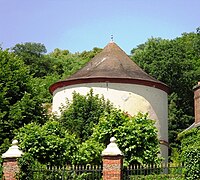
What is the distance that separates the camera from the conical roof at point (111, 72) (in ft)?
91.8

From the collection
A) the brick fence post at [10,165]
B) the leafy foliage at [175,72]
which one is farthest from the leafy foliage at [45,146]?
the leafy foliage at [175,72]

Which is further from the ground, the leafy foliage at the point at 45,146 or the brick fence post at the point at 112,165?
the leafy foliage at the point at 45,146

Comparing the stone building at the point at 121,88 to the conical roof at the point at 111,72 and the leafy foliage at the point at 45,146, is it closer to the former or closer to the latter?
the conical roof at the point at 111,72

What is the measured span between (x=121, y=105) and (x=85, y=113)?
95.1 inches

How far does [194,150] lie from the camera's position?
14570 mm

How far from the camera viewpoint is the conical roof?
2798 centimetres

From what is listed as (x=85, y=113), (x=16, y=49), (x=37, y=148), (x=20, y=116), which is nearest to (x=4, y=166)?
(x=37, y=148)

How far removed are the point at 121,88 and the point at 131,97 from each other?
759 mm

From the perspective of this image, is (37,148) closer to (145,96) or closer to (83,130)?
(83,130)

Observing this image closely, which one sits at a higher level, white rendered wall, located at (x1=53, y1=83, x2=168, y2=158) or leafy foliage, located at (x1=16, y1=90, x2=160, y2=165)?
white rendered wall, located at (x1=53, y1=83, x2=168, y2=158)

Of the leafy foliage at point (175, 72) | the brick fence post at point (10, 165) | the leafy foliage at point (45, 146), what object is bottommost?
the brick fence post at point (10, 165)

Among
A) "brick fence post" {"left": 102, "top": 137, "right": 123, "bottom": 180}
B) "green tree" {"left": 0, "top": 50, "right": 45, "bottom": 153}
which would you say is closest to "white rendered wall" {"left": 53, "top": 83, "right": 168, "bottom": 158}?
"green tree" {"left": 0, "top": 50, "right": 45, "bottom": 153}

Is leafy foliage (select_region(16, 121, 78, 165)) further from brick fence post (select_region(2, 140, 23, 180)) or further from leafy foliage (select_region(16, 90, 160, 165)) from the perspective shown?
brick fence post (select_region(2, 140, 23, 180))

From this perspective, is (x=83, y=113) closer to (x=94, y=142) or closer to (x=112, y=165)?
(x=94, y=142)
